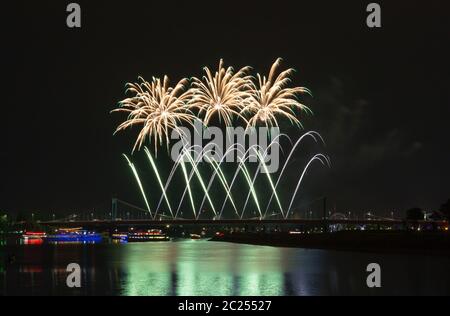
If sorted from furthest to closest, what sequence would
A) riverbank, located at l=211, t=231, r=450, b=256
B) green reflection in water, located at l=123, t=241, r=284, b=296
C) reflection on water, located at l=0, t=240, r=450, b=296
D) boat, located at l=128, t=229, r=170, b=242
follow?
Answer: boat, located at l=128, t=229, r=170, b=242
riverbank, located at l=211, t=231, r=450, b=256
reflection on water, located at l=0, t=240, r=450, b=296
green reflection in water, located at l=123, t=241, r=284, b=296

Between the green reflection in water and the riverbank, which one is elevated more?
the green reflection in water

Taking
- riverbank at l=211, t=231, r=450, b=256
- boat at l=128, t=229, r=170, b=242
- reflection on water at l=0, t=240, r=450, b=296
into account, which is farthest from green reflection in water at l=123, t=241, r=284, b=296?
boat at l=128, t=229, r=170, b=242

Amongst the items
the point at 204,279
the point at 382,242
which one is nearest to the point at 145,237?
the point at 382,242

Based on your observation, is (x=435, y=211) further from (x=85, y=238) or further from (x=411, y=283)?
(x=411, y=283)

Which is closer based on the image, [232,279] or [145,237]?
[232,279]

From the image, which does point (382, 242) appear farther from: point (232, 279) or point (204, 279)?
point (204, 279)

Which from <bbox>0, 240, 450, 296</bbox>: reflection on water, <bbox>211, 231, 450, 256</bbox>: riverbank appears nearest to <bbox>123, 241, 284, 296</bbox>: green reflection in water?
<bbox>0, 240, 450, 296</bbox>: reflection on water

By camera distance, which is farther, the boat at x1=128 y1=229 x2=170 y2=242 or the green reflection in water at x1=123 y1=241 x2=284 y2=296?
the boat at x1=128 y1=229 x2=170 y2=242

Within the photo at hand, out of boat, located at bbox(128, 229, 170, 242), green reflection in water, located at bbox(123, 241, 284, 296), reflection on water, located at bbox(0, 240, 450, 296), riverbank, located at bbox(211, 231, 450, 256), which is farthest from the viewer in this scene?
boat, located at bbox(128, 229, 170, 242)

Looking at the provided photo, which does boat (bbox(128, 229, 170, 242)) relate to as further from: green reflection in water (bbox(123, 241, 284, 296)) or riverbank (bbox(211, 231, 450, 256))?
green reflection in water (bbox(123, 241, 284, 296))

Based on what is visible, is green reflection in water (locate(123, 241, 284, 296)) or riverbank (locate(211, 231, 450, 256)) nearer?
green reflection in water (locate(123, 241, 284, 296))

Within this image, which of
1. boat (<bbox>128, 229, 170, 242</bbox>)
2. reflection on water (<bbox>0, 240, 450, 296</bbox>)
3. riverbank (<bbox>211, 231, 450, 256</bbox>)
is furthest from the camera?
boat (<bbox>128, 229, 170, 242</bbox>)

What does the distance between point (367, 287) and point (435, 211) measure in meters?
119
